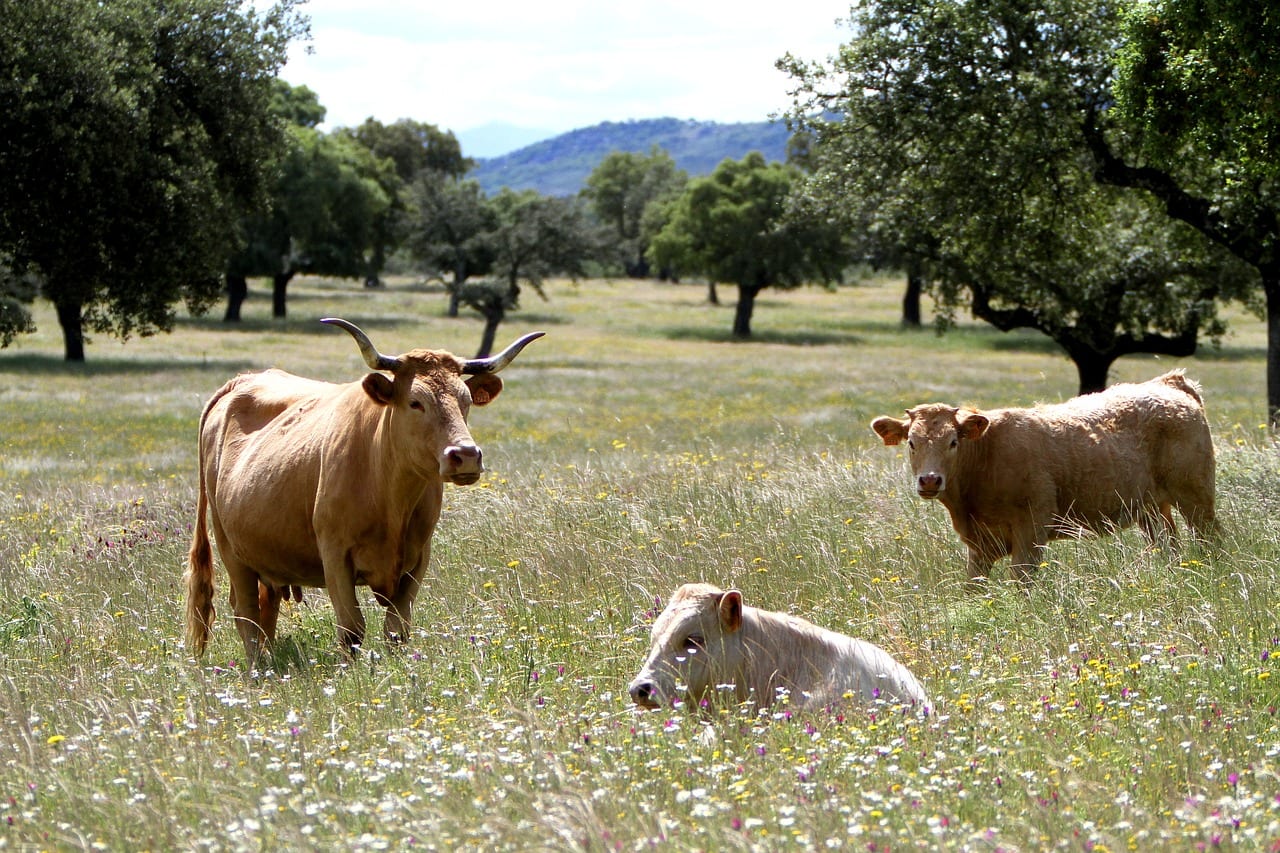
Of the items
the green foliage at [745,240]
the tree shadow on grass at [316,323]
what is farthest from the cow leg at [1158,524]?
the green foliage at [745,240]

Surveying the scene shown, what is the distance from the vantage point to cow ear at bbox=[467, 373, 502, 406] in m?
8.20

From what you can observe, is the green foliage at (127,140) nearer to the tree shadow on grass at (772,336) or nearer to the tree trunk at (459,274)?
the tree trunk at (459,274)

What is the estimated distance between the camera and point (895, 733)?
18.9 feet

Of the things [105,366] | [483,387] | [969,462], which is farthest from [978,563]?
[105,366]

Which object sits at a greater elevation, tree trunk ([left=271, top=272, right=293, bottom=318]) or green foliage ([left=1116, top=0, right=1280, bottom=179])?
green foliage ([left=1116, top=0, right=1280, bottom=179])

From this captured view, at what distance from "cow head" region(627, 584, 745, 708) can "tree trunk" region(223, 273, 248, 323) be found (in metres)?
58.2

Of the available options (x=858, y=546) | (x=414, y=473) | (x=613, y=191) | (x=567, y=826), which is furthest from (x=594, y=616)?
(x=613, y=191)

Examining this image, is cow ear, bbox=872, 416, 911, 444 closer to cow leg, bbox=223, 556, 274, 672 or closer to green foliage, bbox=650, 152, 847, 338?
cow leg, bbox=223, 556, 274, 672

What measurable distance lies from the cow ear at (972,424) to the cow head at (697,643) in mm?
3305

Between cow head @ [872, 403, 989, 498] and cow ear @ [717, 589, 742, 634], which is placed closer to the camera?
cow ear @ [717, 589, 742, 634]

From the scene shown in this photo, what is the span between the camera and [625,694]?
672cm

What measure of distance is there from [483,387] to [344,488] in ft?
3.49

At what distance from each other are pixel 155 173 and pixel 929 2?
469 inches

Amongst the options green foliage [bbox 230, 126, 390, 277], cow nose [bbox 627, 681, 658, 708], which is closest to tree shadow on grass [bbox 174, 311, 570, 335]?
green foliage [bbox 230, 126, 390, 277]
